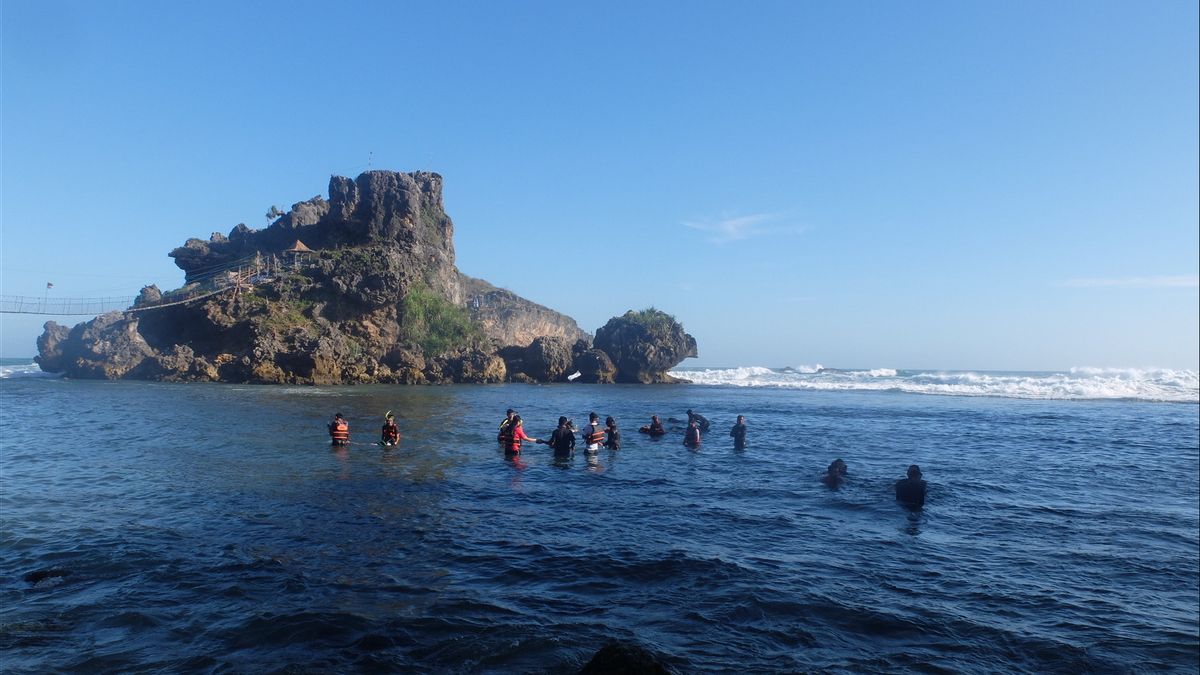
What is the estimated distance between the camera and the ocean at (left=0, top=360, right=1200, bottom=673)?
7707 millimetres

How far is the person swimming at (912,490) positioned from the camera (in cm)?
1524

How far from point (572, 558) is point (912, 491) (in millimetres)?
8930

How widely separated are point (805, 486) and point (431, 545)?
10619 mm

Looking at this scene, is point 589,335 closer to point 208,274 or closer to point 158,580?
point 208,274

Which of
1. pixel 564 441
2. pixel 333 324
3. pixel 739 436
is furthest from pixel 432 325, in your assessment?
pixel 564 441

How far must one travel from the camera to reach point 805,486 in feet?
58.3

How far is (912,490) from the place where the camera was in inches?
604

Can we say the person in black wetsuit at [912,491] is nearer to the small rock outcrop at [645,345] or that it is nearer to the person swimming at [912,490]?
the person swimming at [912,490]

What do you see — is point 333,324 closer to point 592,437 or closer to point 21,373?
point 21,373

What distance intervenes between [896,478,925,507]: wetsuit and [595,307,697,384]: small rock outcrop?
65.8m

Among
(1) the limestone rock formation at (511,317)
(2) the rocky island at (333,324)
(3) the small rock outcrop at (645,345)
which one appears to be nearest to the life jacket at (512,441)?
(2) the rocky island at (333,324)

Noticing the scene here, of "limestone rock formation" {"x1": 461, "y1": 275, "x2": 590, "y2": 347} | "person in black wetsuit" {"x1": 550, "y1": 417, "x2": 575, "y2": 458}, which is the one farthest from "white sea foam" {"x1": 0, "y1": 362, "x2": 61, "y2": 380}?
"person in black wetsuit" {"x1": 550, "y1": 417, "x2": 575, "y2": 458}

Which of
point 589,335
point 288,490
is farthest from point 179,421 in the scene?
point 589,335

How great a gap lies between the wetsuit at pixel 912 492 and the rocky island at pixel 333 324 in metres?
56.2
